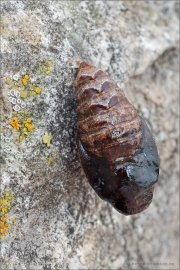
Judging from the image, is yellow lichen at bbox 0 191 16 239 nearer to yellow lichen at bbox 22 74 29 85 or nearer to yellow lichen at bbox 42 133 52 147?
yellow lichen at bbox 42 133 52 147

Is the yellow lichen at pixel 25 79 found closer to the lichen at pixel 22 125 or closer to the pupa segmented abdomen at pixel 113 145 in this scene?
the lichen at pixel 22 125

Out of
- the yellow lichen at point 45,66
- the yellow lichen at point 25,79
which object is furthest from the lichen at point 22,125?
the yellow lichen at point 45,66

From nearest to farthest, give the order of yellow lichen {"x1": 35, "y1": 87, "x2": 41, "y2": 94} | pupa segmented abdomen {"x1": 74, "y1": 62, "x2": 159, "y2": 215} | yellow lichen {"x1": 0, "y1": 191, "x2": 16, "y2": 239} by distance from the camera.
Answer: pupa segmented abdomen {"x1": 74, "y1": 62, "x2": 159, "y2": 215} → yellow lichen {"x1": 0, "y1": 191, "x2": 16, "y2": 239} → yellow lichen {"x1": 35, "y1": 87, "x2": 41, "y2": 94}

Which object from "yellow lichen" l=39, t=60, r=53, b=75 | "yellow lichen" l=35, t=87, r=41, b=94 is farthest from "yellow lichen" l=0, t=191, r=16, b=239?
"yellow lichen" l=39, t=60, r=53, b=75

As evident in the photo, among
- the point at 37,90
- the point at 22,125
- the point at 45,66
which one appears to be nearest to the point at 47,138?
the point at 22,125

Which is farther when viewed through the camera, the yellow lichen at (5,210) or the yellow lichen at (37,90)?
the yellow lichen at (37,90)

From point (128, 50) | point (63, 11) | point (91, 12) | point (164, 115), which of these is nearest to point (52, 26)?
point (63, 11)

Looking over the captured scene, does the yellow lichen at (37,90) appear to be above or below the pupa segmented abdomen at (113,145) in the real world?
above
